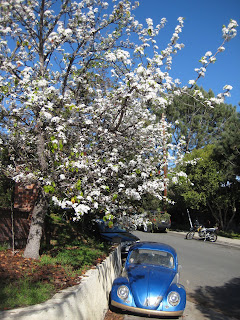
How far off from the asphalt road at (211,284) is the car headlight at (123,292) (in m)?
0.51

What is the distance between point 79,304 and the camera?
421 cm

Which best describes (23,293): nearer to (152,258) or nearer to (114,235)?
(152,258)

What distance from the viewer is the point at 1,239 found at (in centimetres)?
711

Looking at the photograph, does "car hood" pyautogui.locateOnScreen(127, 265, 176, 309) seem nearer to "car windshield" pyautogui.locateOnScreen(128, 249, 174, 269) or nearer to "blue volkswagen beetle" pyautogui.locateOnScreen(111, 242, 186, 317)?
"blue volkswagen beetle" pyautogui.locateOnScreen(111, 242, 186, 317)

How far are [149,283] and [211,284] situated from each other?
11.3ft

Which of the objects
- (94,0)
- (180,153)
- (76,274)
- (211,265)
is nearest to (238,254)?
(211,265)

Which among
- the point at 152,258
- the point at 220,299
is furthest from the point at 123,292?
the point at 220,299

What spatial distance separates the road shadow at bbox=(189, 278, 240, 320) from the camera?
638cm

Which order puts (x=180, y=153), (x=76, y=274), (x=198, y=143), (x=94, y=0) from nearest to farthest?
(x=76, y=274)
(x=94, y=0)
(x=180, y=153)
(x=198, y=143)

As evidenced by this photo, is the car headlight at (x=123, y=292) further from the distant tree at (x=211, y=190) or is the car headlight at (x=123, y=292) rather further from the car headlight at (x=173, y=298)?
the distant tree at (x=211, y=190)

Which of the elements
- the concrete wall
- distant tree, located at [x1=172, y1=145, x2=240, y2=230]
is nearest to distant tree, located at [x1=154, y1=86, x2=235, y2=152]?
distant tree, located at [x1=172, y1=145, x2=240, y2=230]

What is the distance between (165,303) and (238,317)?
1.71 metres

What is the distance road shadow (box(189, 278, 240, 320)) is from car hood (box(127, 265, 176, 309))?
1.15m

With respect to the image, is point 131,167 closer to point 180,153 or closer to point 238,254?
point 180,153
